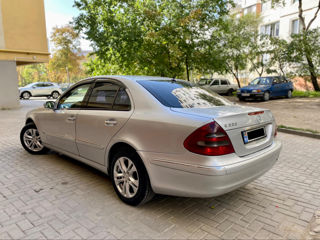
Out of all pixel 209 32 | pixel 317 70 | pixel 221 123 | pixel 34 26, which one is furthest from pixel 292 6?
pixel 221 123

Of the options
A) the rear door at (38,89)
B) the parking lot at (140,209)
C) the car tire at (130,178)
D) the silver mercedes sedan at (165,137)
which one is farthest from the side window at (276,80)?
the rear door at (38,89)

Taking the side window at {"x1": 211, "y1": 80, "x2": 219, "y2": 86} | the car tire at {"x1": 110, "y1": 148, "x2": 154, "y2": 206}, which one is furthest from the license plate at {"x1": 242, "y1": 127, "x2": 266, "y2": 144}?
the side window at {"x1": 211, "y1": 80, "x2": 219, "y2": 86}

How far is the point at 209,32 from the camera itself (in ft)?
54.9

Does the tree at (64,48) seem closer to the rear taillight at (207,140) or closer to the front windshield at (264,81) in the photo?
the front windshield at (264,81)

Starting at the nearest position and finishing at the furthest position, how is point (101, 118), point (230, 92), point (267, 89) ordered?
point (101, 118)
point (267, 89)
point (230, 92)

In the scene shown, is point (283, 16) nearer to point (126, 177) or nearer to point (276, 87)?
point (276, 87)

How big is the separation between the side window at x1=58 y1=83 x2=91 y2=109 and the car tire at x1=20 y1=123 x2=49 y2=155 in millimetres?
1137

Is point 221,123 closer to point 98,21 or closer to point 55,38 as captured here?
point 98,21

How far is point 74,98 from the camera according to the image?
4.26 metres

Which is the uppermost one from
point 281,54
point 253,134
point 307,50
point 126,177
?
point 307,50

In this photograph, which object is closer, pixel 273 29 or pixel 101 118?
pixel 101 118

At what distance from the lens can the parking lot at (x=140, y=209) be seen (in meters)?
2.60

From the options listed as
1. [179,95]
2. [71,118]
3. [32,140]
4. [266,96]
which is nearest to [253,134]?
[179,95]

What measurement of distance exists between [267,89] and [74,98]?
15.2 metres
